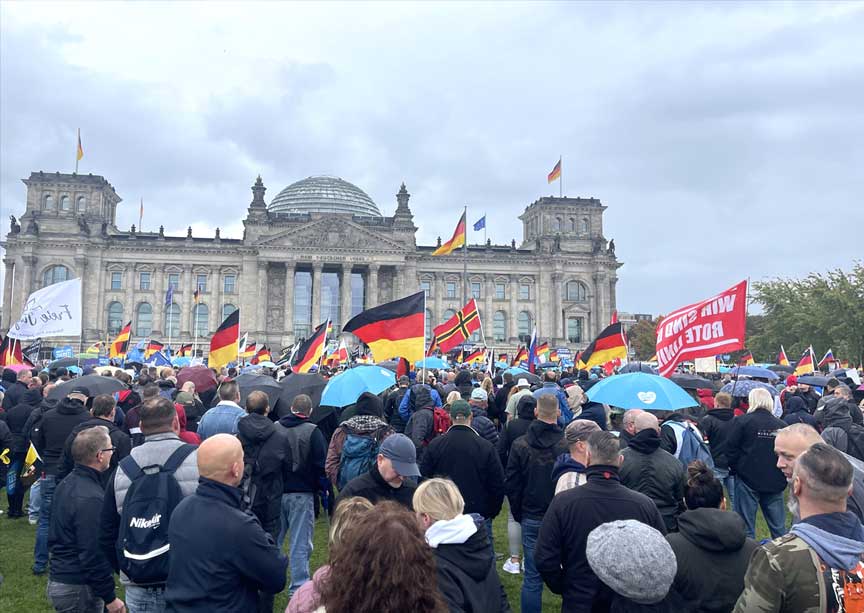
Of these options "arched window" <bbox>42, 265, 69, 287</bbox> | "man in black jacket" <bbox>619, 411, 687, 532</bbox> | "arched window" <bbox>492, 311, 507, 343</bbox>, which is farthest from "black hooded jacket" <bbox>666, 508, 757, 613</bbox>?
"arched window" <bbox>42, 265, 69, 287</bbox>

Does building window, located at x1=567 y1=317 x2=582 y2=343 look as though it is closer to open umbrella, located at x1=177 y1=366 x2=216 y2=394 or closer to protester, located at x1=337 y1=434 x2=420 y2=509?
open umbrella, located at x1=177 y1=366 x2=216 y2=394

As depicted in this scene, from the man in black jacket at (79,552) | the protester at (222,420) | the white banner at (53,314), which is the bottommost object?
the man in black jacket at (79,552)

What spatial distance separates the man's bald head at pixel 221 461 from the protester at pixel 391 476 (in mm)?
1351

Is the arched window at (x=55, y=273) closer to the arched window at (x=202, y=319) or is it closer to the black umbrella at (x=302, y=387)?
the arched window at (x=202, y=319)

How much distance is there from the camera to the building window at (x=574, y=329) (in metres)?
74.4

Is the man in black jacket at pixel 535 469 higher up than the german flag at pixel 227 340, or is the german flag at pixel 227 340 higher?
the german flag at pixel 227 340

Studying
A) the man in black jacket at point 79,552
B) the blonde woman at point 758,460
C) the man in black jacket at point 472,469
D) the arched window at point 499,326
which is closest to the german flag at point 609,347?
the blonde woman at point 758,460

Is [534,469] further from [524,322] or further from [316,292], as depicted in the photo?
[524,322]

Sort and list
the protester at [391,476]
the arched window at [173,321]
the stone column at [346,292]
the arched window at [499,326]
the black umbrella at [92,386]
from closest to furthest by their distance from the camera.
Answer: the protester at [391,476]
the black umbrella at [92,386]
the arched window at [173,321]
the stone column at [346,292]
the arched window at [499,326]

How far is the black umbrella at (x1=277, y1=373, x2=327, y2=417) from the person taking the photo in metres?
10.9

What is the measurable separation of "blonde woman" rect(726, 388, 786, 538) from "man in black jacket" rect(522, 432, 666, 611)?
422cm

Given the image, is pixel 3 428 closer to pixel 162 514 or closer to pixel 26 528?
pixel 26 528

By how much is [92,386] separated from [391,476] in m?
7.61

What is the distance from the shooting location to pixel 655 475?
5688mm
